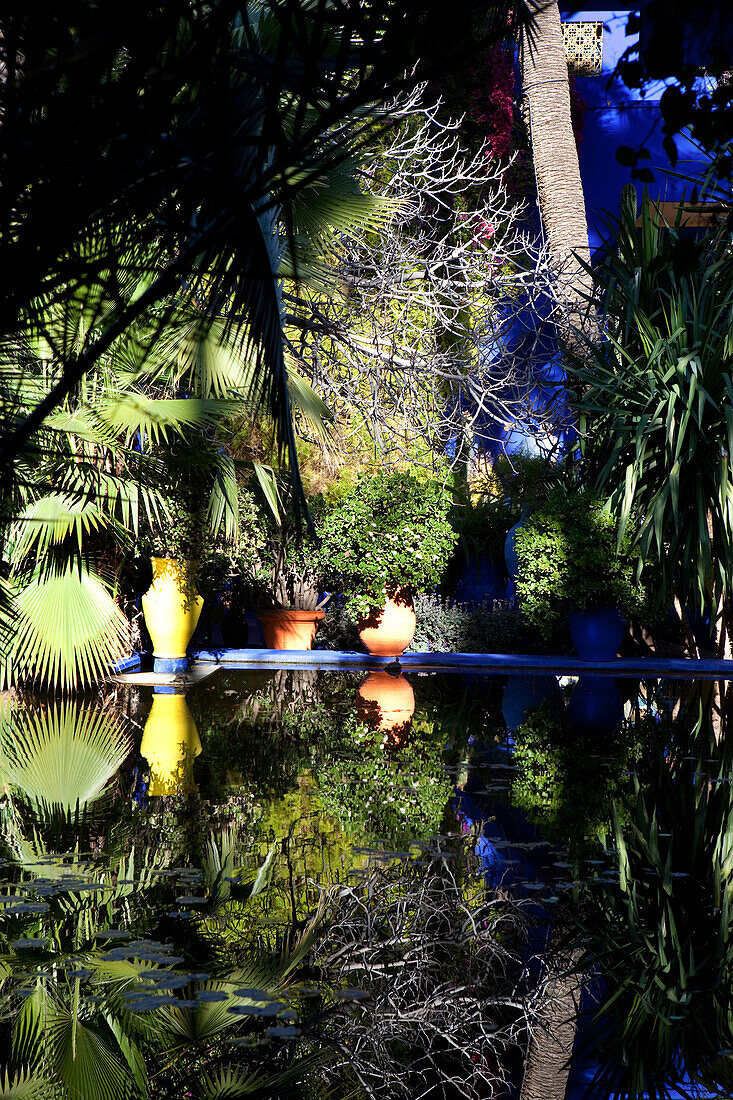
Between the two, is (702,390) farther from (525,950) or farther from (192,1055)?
(192,1055)

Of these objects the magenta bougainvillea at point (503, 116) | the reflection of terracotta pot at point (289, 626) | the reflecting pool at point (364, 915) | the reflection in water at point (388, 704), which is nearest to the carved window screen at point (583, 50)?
the magenta bougainvillea at point (503, 116)

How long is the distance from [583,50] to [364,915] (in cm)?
1589

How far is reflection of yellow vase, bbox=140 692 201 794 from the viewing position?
19.1 ft

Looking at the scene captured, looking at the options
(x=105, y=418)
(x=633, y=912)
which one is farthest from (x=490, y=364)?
(x=633, y=912)

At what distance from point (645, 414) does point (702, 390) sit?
0.54m

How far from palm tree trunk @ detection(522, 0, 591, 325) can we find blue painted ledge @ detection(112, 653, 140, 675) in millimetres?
6283

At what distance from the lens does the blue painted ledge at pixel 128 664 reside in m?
9.95

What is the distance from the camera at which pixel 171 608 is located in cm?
958

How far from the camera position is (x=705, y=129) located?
2221 mm

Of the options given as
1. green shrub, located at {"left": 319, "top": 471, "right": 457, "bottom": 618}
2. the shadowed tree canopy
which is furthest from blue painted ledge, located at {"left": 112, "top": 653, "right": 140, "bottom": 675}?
the shadowed tree canopy

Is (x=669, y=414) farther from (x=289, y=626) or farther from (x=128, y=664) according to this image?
(x=128, y=664)

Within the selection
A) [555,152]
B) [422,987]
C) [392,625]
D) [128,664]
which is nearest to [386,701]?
[392,625]

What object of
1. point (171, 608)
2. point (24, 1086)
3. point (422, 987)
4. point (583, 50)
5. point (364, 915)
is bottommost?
point (24, 1086)

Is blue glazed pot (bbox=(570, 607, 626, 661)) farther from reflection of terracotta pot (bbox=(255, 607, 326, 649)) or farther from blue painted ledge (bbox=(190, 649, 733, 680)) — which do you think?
reflection of terracotta pot (bbox=(255, 607, 326, 649))
